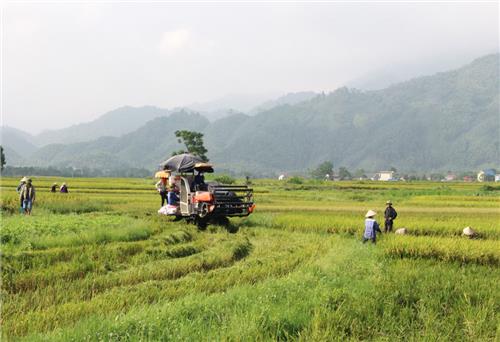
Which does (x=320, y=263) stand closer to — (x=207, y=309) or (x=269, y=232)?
(x=207, y=309)

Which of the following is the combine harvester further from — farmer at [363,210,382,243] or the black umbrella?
farmer at [363,210,382,243]

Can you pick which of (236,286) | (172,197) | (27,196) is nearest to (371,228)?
(236,286)

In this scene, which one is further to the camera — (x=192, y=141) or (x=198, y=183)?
(x=192, y=141)

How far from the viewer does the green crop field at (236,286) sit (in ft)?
23.2

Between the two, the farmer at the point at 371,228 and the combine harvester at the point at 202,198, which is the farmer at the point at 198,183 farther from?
the farmer at the point at 371,228

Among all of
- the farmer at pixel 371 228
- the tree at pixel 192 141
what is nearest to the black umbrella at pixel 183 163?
the farmer at pixel 371 228

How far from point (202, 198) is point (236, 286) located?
9.78m

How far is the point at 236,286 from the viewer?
31.2 ft

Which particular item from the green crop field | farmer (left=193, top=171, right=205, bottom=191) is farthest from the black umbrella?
the green crop field

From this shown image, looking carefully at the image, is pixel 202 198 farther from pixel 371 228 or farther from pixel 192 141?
pixel 192 141

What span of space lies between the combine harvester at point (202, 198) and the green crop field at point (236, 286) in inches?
90.6

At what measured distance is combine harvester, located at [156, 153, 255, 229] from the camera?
19.0 m

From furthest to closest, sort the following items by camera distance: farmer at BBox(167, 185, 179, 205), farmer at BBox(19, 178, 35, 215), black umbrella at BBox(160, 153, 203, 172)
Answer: farmer at BBox(167, 185, 179, 205)
farmer at BBox(19, 178, 35, 215)
black umbrella at BBox(160, 153, 203, 172)

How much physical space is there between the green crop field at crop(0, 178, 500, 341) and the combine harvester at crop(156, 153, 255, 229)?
90.6 inches
